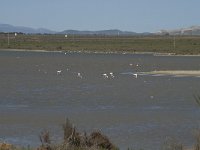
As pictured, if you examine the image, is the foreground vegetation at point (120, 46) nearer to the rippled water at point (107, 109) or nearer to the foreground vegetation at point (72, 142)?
the rippled water at point (107, 109)

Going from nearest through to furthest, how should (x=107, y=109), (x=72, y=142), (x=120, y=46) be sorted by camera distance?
(x=72, y=142), (x=107, y=109), (x=120, y=46)

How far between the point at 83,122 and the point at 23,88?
45.5ft

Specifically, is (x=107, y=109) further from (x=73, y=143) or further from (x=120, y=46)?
(x=120, y=46)

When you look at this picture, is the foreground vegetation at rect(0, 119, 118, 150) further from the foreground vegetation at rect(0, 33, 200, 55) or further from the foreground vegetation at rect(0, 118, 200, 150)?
the foreground vegetation at rect(0, 33, 200, 55)

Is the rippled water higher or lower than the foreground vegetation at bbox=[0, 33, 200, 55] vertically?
higher

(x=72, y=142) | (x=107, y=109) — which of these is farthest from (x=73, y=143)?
(x=107, y=109)

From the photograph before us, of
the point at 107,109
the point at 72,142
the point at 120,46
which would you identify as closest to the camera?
the point at 72,142

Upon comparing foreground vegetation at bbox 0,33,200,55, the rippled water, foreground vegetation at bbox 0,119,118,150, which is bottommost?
Result: foreground vegetation at bbox 0,33,200,55

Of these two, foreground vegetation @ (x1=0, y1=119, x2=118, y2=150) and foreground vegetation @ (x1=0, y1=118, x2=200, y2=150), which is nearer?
foreground vegetation @ (x1=0, y1=118, x2=200, y2=150)

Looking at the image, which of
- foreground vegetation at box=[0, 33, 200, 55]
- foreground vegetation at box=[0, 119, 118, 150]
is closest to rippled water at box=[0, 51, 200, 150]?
foreground vegetation at box=[0, 119, 118, 150]

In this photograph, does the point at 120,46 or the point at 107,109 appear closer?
the point at 107,109

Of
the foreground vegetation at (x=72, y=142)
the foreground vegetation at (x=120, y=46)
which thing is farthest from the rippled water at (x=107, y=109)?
the foreground vegetation at (x=120, y=46)

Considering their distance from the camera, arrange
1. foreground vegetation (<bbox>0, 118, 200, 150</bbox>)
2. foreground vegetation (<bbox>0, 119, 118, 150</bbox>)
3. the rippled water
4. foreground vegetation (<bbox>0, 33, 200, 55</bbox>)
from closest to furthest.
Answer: foreground vegetation (<bbox>0, 118, 200, 150</bbox>) < foreground vegetation (<bbox>0, 119, 118, 150</bbox>) < the rippled water < foreground vegetation (<bbox>0, 33, 200, 55</bbox>)

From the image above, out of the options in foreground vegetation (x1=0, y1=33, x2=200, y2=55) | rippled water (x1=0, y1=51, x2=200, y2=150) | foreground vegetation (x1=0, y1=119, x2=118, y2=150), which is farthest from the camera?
foreground vegetation (x1=0, y1=33, x2=200, y2=55)
